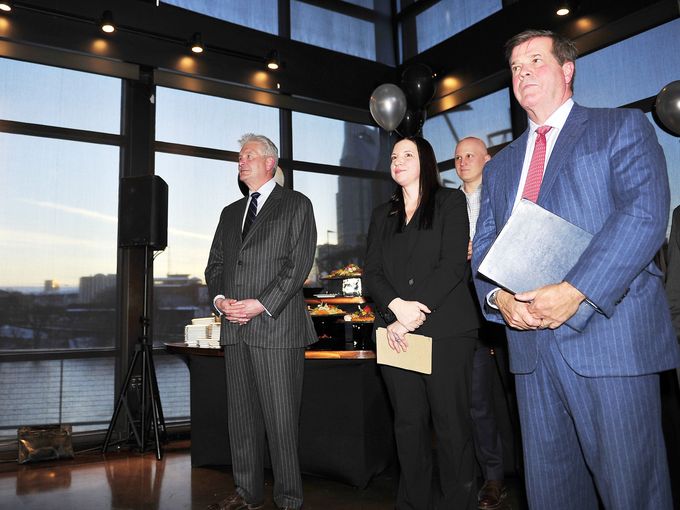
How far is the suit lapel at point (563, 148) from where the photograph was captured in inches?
56.5

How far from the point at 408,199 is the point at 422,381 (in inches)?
29.5

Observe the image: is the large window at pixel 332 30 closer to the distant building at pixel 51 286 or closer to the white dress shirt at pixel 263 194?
the distant building at pixel 51 286

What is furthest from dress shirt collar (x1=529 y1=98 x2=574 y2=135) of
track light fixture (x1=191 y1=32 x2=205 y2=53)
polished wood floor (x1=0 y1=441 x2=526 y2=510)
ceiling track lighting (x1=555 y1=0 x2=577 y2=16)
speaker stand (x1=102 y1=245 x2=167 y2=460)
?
track light fixture (x1=191 y1=32 x2=205 y2=53)

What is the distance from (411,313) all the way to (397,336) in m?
0.11

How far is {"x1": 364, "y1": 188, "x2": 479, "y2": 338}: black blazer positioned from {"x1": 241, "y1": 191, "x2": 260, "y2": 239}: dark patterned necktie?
747mm

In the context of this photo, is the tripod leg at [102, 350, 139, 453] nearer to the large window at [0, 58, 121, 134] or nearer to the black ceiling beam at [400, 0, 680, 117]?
the large window at [0, 58, 121, 134]

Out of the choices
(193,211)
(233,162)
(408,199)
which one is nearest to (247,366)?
(408,199)

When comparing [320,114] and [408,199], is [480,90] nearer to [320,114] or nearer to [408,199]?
[320,114]

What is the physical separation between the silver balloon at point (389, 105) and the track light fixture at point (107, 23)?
2271 mm

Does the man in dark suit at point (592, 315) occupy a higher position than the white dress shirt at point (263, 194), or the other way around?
the white dress shirt at point (263, 194)

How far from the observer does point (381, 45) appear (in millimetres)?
6695

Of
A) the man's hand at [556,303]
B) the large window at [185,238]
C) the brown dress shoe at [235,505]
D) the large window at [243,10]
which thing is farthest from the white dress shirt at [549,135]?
the large window at [243,10]

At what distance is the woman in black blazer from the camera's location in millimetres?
2043

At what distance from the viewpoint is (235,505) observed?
2.57 m
